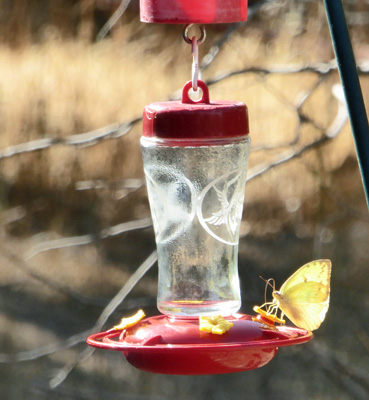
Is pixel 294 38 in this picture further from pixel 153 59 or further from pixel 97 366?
pixel 97 366

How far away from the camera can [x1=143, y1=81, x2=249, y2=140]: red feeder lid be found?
136 cm

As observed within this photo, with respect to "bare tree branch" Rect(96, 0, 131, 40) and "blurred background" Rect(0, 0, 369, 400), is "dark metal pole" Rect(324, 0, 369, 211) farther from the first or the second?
"bare tree branch" Rect(96, 0, 131, 40)

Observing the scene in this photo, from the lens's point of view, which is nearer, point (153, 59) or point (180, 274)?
point (180, 274)

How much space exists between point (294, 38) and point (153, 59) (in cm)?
53

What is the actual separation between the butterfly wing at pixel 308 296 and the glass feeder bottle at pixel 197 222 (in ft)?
0.29

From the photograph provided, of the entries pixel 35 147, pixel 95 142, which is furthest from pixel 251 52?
pixel 35 147

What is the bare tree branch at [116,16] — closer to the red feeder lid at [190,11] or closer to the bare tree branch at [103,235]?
the bare tree branch at [103,235]

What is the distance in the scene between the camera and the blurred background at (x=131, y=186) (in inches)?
137

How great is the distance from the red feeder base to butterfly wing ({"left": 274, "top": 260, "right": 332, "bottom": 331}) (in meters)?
0.15

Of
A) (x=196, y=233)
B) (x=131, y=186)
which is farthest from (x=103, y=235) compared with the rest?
(x=196, y=233)

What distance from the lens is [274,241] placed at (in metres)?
3.65

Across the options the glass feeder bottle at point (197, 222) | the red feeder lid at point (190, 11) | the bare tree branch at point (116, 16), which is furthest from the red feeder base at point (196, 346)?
the bare tree branch at point (116, 16)

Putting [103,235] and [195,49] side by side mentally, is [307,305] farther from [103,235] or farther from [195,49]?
[103,235]

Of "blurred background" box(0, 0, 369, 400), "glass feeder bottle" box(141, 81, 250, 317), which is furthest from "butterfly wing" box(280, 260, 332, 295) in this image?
"blurred background" box(0, 0, 369, 400)
